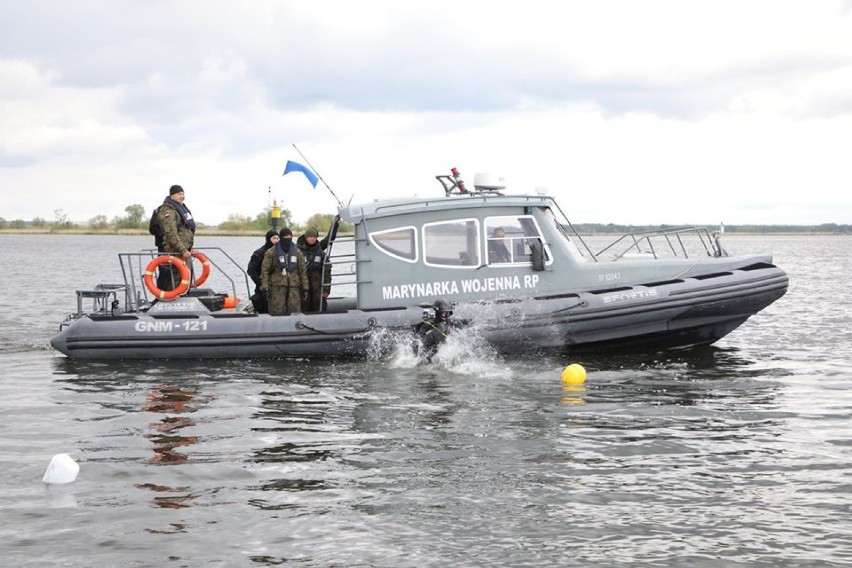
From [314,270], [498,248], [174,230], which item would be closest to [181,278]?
[174,230]

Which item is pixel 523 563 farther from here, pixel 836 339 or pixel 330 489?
pixel 836 339

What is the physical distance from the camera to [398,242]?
12.2 metres

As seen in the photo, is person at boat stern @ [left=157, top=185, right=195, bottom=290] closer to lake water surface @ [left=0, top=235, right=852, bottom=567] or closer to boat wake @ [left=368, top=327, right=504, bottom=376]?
lake water surface @ [left=0, top=235, right=852, bottom=567]

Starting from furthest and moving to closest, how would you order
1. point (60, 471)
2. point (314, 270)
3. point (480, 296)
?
1. point (314, 270)
2. point (480, 296)
3. point (60, 471)

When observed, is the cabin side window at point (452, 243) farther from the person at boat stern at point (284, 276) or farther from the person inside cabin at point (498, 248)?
the person at boat stern at point (284, 276)

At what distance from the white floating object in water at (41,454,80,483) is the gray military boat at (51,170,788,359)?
5.13 metres

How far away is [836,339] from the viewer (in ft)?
51.0

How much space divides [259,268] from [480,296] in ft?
9.83

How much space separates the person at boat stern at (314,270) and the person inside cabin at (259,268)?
412mm

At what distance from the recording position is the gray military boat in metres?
11.9

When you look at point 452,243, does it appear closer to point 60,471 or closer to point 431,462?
point 431,462

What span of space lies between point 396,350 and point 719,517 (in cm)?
613

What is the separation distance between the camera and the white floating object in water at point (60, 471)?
709cm

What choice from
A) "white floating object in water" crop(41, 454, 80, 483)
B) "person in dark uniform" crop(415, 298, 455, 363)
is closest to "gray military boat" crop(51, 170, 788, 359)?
"person in dark uniform" crop(415, 298, 455, 363)
